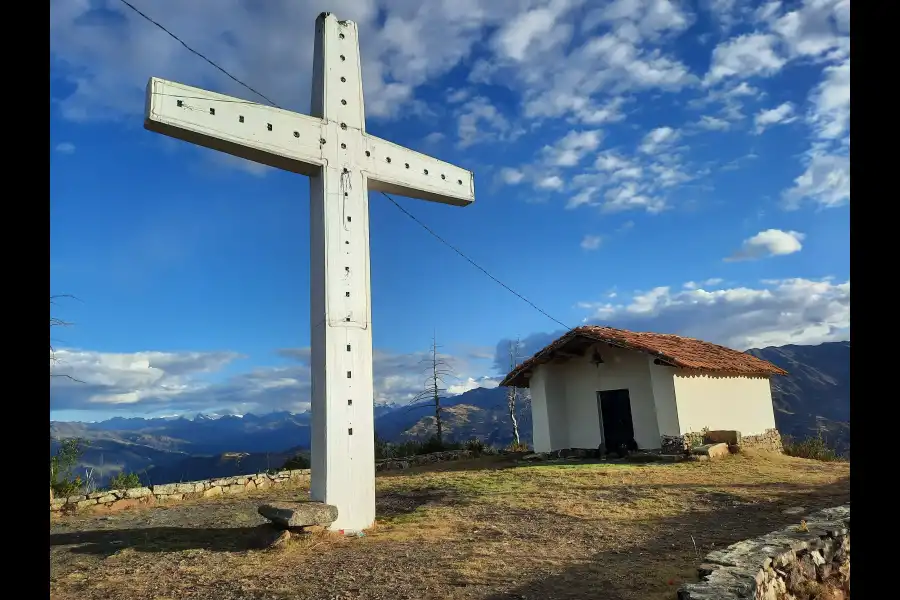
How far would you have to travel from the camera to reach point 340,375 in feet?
24.9

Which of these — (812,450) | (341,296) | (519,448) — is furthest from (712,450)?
(341,296)

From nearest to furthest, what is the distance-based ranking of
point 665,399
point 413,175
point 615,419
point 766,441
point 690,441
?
point 413,175 → point 690,441 → point 665,399 → point 615,419 → point 766,441

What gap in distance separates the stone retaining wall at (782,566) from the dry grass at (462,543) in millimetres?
386

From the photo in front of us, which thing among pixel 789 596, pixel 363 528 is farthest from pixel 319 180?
pixel 789 596

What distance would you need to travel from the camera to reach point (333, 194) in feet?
26.4

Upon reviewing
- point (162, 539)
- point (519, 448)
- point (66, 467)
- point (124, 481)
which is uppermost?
point (66, 467)

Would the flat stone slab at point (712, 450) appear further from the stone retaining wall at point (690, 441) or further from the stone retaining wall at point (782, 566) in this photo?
the stone retaining wall at point (782, 566)

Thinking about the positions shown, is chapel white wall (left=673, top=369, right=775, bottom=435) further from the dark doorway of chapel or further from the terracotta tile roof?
the dark doorway of chapel

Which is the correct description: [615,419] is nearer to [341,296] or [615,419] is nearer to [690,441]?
[690,441]

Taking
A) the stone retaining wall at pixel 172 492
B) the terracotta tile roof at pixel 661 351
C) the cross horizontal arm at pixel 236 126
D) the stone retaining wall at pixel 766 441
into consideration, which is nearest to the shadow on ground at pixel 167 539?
the stone retaining wall at pixel 172 492

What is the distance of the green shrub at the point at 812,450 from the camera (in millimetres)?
18250

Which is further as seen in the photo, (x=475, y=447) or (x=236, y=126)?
(x=475, y=447)

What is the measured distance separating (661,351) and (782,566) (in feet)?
33.2

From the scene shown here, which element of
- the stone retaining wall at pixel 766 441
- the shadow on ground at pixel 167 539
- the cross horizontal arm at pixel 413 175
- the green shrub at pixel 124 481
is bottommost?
the stone retaining wall at pixel 766 441
